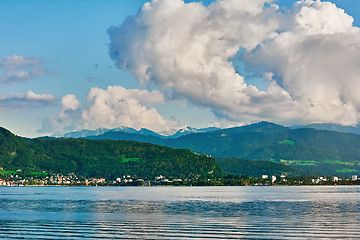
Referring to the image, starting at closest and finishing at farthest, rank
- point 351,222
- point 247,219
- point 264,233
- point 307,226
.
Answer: point 264,233, point 307,226, point 351,222, point 247,219

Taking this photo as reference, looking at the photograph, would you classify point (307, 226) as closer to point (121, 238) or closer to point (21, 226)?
point (121, 238)

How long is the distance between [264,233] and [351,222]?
22.1 meters

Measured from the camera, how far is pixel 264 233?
73875 millimetres

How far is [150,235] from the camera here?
73125 mm

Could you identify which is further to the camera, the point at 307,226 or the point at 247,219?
the point at 247,219

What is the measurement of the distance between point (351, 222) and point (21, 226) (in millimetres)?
54786

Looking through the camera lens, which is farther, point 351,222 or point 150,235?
point 351,222

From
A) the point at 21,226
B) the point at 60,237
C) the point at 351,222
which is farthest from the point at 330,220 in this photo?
the point at 21,226

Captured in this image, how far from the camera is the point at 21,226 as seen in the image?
86.9m

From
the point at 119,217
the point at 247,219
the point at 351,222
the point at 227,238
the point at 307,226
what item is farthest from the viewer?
the point at 119,217

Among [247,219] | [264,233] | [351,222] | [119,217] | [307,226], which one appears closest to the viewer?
[264,233]

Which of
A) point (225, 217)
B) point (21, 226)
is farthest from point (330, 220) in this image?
point (21, 226)

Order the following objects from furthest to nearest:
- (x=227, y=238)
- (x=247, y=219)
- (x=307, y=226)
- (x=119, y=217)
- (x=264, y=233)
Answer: (x=119, y=217) → (x=247, y=219) → (x=307, y=226) → (x=264, y=233) → (x=227, y=238)

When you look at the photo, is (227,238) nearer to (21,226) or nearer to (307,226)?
(307,226)
